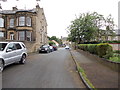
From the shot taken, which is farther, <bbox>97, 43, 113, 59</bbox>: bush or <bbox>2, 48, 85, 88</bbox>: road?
<bbox>97, 43, 113, 59</bbox>: bush

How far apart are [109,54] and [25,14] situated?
20614mm

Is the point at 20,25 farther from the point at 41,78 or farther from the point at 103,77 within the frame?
the point at 103,77

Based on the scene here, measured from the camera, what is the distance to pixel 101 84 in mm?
4969

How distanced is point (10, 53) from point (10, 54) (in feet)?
0.23

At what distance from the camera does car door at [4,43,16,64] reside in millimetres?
8235

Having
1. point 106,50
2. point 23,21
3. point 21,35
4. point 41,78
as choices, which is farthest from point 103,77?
point 23,21

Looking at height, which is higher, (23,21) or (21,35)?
(23,21)

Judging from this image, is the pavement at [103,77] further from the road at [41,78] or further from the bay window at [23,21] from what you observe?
the bay window at [23,21]

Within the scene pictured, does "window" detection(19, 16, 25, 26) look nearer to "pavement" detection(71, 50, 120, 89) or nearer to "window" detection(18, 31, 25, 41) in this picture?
"window" detection(18, 31, 25, 41)

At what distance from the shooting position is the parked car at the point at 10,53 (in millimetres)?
7895

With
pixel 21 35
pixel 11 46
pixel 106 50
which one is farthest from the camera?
pixel 21 35

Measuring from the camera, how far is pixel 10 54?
28.2 ft

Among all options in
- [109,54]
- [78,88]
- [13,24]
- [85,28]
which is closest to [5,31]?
[13,24]

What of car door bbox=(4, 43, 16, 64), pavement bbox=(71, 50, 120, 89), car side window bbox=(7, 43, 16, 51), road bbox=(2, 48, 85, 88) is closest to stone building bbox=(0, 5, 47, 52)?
car side window bbox=(7, 43, 16, 51)
